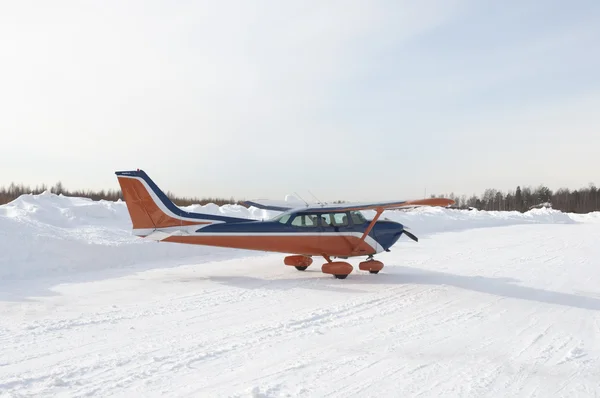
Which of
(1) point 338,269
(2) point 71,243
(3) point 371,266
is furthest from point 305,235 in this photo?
(2) point 71,243

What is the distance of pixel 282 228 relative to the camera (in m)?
10.8

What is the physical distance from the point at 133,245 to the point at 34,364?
8258mm

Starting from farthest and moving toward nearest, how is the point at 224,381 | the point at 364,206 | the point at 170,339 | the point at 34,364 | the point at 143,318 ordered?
1. the point at 364,206
2. the point at 143,318
3. the point at 170,339
4. the point at 34,364
5. the point at 224,381

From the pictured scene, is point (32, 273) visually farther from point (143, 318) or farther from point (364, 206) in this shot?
point (364, 206)

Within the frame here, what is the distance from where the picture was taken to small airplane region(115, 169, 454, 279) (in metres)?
10.3

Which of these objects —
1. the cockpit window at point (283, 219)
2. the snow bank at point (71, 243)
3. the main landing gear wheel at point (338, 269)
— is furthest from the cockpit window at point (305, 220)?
the snow bank at point (71, 243)

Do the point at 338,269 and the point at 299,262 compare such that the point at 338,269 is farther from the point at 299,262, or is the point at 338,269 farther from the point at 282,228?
the point at 282,228

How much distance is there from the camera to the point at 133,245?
12625 millimetres

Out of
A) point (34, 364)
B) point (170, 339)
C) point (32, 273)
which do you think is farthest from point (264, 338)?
point (32, 273)

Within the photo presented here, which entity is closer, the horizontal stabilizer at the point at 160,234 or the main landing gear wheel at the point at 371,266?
the horizontal stabilizer at the point at 160,234

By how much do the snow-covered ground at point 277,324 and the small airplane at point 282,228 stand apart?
24.6 inches

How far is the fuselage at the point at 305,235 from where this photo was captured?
409 inches

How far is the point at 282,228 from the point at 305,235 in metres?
0.55

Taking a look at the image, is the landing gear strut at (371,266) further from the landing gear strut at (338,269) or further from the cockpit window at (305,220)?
the cockpit window at (305,220)
